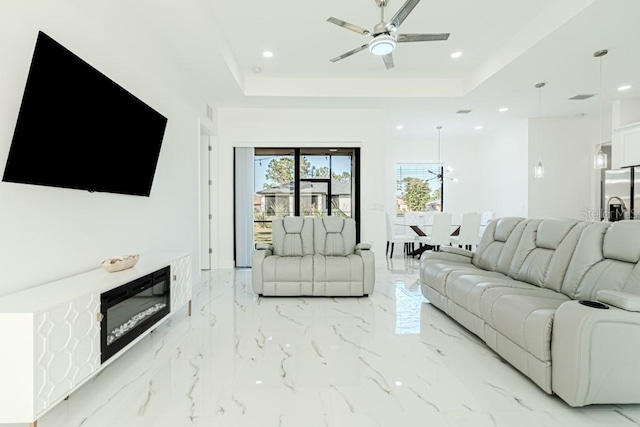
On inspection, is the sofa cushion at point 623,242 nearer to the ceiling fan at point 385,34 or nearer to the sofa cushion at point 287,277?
the ceiling fan at point 385,34

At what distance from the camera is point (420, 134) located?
8.14 meters

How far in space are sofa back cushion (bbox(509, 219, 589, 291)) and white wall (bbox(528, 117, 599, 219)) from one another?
436cm

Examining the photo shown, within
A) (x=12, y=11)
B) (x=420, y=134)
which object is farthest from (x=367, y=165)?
A: (x=12, y=11)

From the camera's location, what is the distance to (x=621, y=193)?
5613mm

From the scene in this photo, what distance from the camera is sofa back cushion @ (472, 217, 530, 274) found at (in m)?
3.24

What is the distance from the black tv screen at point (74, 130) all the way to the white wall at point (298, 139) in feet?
9.47

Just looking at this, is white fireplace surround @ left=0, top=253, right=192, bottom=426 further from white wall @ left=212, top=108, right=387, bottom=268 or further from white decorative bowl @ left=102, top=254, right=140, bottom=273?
white wall @ left=212, top=108, right=387, bottom=268

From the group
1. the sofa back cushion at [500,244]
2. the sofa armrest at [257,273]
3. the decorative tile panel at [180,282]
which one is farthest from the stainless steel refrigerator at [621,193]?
the decorative tile panel at [180,282]

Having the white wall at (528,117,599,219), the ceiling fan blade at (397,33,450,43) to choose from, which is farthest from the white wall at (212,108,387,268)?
the white wall at (528,117,599,219)

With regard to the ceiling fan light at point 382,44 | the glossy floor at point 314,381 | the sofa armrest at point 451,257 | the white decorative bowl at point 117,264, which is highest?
the ceiling fan light at point 382,44

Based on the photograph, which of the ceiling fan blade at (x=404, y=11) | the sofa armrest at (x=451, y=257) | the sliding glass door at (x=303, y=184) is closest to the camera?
the ceiling fan blade at (x=404, y=11)

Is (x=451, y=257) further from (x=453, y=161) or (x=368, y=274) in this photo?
(x=453, y=161)

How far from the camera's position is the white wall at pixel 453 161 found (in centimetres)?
864

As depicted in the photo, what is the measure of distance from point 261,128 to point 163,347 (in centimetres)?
418
